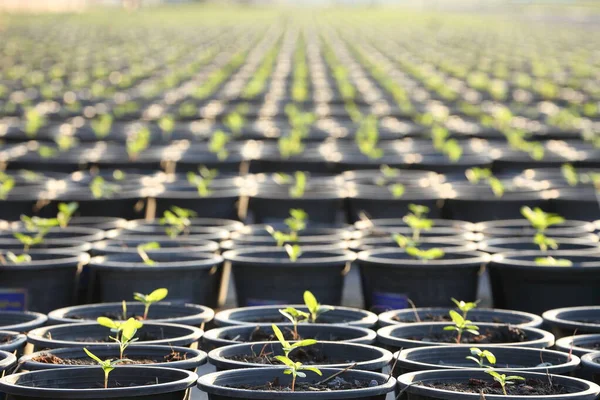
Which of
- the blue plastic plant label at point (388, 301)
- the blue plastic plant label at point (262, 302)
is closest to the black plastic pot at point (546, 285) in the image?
the blue plastic plant label at point (388, 301)

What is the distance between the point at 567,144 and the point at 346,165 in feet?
9.43

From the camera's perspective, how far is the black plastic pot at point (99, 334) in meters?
3.62

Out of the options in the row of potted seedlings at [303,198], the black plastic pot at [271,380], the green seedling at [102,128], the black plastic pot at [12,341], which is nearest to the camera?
the black plastic pot at [271,380]

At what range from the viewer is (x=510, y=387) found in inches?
124

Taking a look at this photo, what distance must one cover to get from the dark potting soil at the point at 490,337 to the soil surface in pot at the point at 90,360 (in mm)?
862

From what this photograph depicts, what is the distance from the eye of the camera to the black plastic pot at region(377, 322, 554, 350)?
360 cm

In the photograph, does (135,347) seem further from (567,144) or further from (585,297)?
(567,144)

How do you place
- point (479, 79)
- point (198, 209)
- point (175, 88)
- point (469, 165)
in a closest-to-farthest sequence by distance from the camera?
point (198, 209) < point (469, 165) < point (175, 88) < point (479, 79)

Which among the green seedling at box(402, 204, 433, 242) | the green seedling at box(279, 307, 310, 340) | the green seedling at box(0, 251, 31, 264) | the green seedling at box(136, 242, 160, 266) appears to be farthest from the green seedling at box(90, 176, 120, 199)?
the green seedling at box(279, 307, 310, 340)

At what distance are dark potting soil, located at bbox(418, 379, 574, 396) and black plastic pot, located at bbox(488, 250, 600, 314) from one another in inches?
61.8

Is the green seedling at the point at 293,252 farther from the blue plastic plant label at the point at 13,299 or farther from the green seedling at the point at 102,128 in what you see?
the green seedling at the point at 102,128

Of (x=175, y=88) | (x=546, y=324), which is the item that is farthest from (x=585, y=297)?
(x=175, y=88)

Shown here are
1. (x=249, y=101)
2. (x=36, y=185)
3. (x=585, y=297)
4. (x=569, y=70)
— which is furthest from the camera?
(x=569, y=70)

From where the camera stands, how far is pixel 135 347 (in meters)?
3.44
